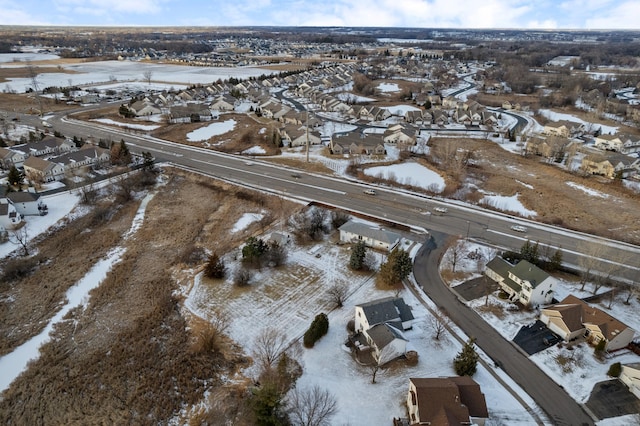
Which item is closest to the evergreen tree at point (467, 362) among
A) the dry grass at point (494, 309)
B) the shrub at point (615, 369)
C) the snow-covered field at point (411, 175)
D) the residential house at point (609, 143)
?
the dry grass at point (494, 309)

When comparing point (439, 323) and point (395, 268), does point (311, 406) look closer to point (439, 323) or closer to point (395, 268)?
point (439, 323)

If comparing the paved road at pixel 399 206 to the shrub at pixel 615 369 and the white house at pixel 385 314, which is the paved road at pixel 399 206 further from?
the white house at pixel 385 314

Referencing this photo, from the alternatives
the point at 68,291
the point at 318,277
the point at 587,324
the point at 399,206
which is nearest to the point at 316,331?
the point at 318,277

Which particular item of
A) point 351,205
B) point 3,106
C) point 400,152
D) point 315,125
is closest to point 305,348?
point 351,205

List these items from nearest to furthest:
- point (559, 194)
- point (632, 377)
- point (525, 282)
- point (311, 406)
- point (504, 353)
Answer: point (311, 406), point (632, 377), point (504, 353), point (525, 282), point (559, 194)

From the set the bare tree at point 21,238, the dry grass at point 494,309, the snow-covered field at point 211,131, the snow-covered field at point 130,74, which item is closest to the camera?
the dry grass at point 494,309

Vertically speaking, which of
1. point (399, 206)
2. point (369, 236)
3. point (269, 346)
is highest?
point (399, 206)
